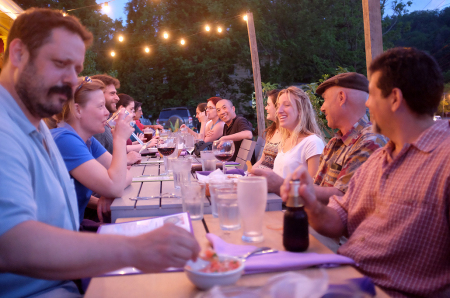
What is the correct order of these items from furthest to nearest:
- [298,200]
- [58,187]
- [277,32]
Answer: [277,32]
[58,187]
[298,200]

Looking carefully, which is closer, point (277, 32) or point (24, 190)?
point (24, 190)

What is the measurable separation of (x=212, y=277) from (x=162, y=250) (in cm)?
14

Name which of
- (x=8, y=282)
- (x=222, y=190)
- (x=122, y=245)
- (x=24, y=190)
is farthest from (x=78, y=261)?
(x=222, y=190)

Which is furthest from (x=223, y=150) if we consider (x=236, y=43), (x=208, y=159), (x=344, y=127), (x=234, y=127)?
(x=236, y=43)

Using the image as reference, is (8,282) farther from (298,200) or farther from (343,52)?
(343,52)

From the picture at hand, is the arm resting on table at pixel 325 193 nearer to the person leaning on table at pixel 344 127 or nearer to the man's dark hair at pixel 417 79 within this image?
the person leaning on table at pixel 344 127

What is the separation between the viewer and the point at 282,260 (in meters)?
0.95

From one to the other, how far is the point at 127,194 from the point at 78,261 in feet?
3.61

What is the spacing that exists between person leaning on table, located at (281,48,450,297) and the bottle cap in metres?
0.03

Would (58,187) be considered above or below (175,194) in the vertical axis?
above

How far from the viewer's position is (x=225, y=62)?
788 inches

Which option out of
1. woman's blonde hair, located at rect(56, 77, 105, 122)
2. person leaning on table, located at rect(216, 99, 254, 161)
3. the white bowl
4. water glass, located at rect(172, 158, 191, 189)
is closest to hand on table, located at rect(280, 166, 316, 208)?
the white bowl

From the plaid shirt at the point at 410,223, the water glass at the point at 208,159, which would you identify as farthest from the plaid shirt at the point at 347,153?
the water glass at the point at 208,159

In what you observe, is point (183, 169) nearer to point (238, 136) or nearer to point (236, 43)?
point (238, 136)
